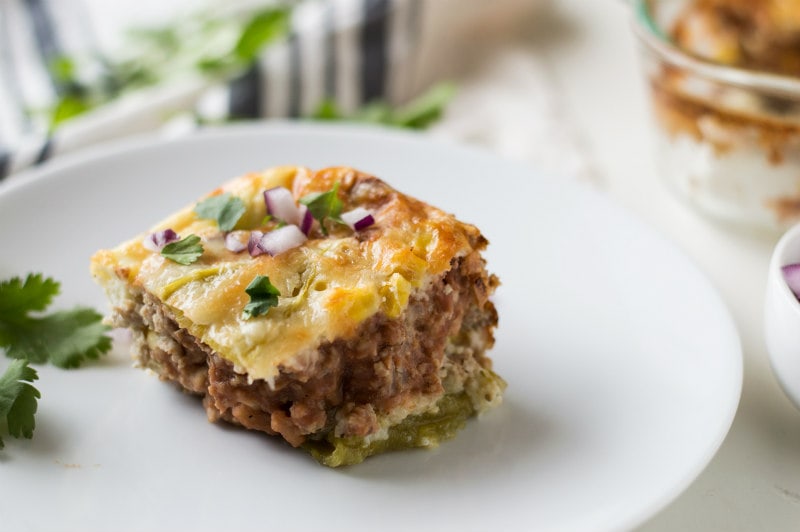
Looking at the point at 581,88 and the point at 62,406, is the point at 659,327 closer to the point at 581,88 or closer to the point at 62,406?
the point at 62,406

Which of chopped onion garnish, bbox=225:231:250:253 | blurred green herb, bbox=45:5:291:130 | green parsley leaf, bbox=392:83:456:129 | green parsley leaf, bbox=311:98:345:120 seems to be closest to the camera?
chopped onion garnish, bbox=225:231:250:253

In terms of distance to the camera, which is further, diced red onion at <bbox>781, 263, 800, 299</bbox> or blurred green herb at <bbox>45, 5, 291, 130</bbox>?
blurred green herb at <bbox>45, 5, 291, 130</bbox>

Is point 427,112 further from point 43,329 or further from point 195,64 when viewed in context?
point 43,329

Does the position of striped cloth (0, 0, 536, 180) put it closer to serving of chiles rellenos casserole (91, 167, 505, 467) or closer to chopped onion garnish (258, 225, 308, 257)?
serving of chiles rellenos casserole (91, 167, 505, 467)

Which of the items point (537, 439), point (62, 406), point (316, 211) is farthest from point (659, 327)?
point (62, 406)

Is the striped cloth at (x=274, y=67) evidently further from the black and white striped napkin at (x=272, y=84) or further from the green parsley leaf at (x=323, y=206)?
the green parsley leaf at (x=323, y=206)

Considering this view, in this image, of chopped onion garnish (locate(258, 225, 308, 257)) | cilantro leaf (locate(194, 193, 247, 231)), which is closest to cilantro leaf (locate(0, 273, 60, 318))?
cilantro leaf (locate(194, 193, 247, 231))

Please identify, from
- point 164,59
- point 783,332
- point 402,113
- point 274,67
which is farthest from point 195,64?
point 783,332
